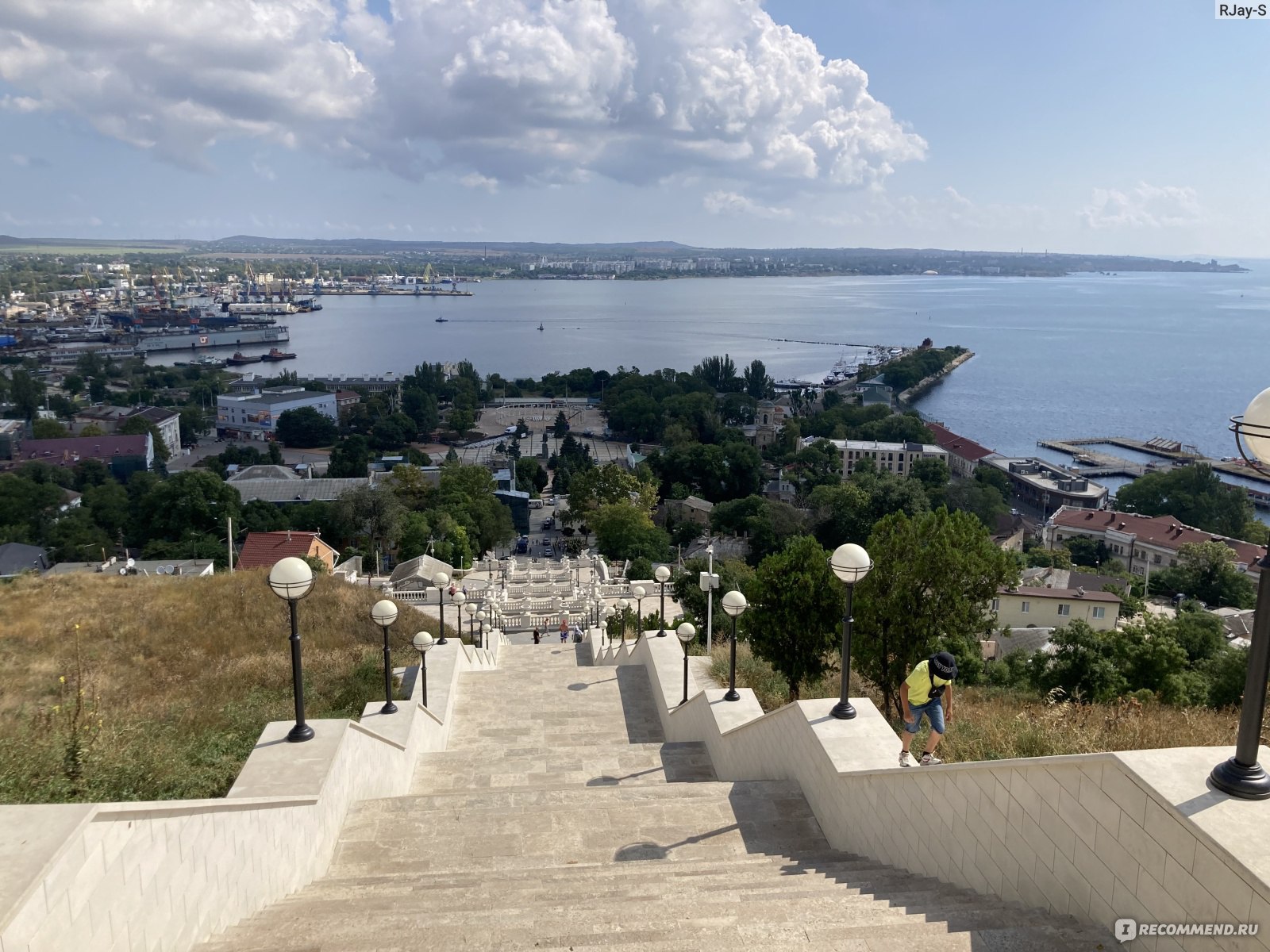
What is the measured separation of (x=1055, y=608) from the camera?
2356cm

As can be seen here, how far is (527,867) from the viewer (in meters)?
4.04

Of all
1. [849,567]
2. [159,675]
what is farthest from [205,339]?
[849,567]

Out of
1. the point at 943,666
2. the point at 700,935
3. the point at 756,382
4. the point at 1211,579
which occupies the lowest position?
the point at 1211,579

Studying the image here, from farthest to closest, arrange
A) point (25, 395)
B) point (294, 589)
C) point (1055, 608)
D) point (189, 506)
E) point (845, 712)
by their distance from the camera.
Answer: point (25, 395) → point (189, 506) → point (1055, 608) → point (845, 712) → point (294, 589)

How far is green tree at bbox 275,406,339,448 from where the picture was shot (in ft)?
197

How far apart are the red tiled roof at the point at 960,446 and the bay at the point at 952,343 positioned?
717 cm

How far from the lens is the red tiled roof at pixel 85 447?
148 ft

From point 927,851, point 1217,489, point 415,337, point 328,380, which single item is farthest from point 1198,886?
point 415,337

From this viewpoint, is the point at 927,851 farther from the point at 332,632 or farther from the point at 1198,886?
the point at 332,632

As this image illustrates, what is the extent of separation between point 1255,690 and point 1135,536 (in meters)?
40.7

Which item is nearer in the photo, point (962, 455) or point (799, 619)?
point (799, 619)

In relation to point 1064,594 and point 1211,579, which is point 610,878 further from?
point 1211,579

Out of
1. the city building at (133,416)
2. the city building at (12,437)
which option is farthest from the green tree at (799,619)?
the city building at (133,416)

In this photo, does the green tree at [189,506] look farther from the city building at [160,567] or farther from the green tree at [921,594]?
the green tree at [921,594]
